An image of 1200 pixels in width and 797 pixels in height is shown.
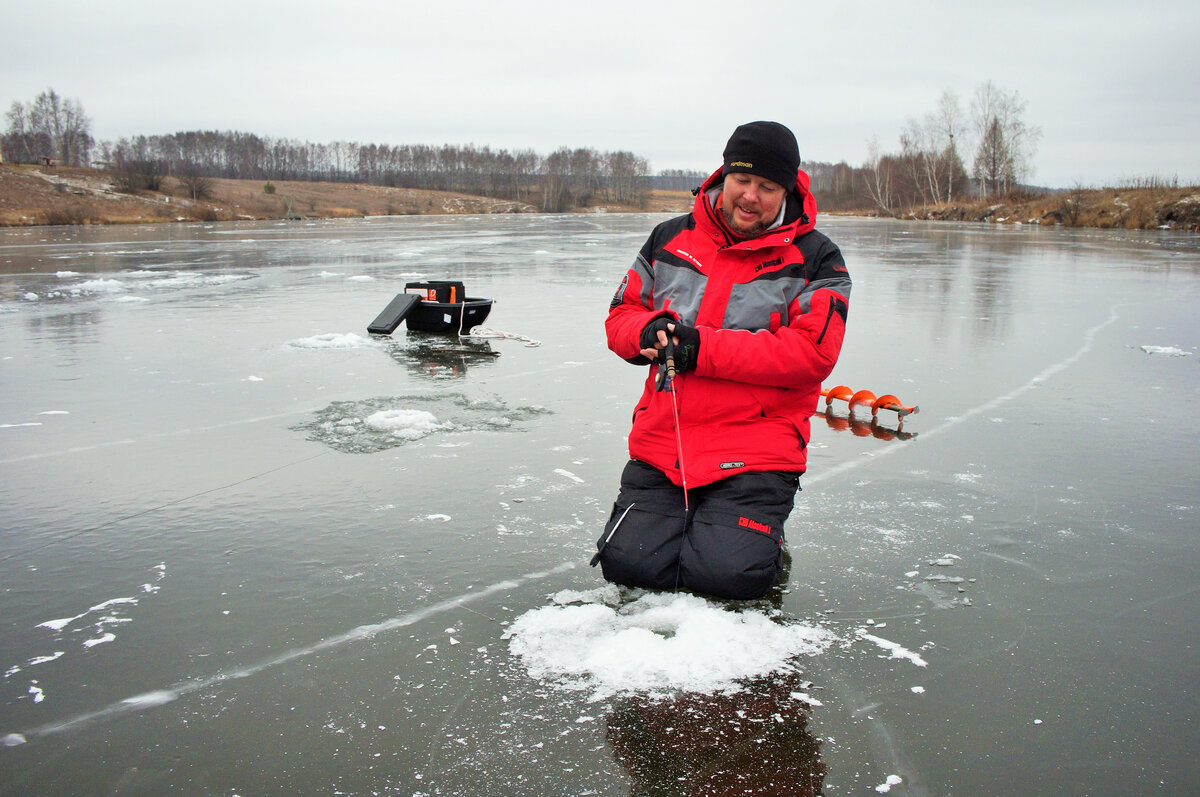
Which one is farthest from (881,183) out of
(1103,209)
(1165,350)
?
(1165,350)

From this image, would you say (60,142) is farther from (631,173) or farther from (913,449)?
(913,449)

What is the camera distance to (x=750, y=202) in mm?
3387

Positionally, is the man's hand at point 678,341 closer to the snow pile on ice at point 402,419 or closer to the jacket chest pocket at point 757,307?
the jacket chest pocket at point 757,307

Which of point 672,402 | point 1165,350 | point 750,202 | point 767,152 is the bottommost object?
point 1165,350

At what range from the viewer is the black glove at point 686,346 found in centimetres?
330

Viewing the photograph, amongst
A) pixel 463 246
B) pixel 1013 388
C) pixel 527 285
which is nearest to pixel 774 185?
pixel 1013 388

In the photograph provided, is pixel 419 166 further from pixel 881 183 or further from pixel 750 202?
pixel 750 202

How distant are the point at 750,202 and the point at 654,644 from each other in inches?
67.4

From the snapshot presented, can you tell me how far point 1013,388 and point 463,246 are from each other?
20.7m

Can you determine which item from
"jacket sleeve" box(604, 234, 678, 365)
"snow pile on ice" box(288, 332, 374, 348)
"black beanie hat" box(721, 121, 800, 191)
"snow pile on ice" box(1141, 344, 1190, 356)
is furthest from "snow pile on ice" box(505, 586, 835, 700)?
"snow pile on ice" box(1141, 344, 1190, 356)

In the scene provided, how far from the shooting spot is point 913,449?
16.8ft

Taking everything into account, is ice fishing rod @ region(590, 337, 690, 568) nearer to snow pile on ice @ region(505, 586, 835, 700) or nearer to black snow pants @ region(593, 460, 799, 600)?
black snow pants @ region(593, 460, 799, 600)

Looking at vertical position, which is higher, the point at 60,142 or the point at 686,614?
the point at 60,142

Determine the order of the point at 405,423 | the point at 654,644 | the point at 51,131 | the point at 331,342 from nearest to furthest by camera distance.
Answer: the point at 654,644, the point at 405,423, the point at 331,342, the point at 51,131
